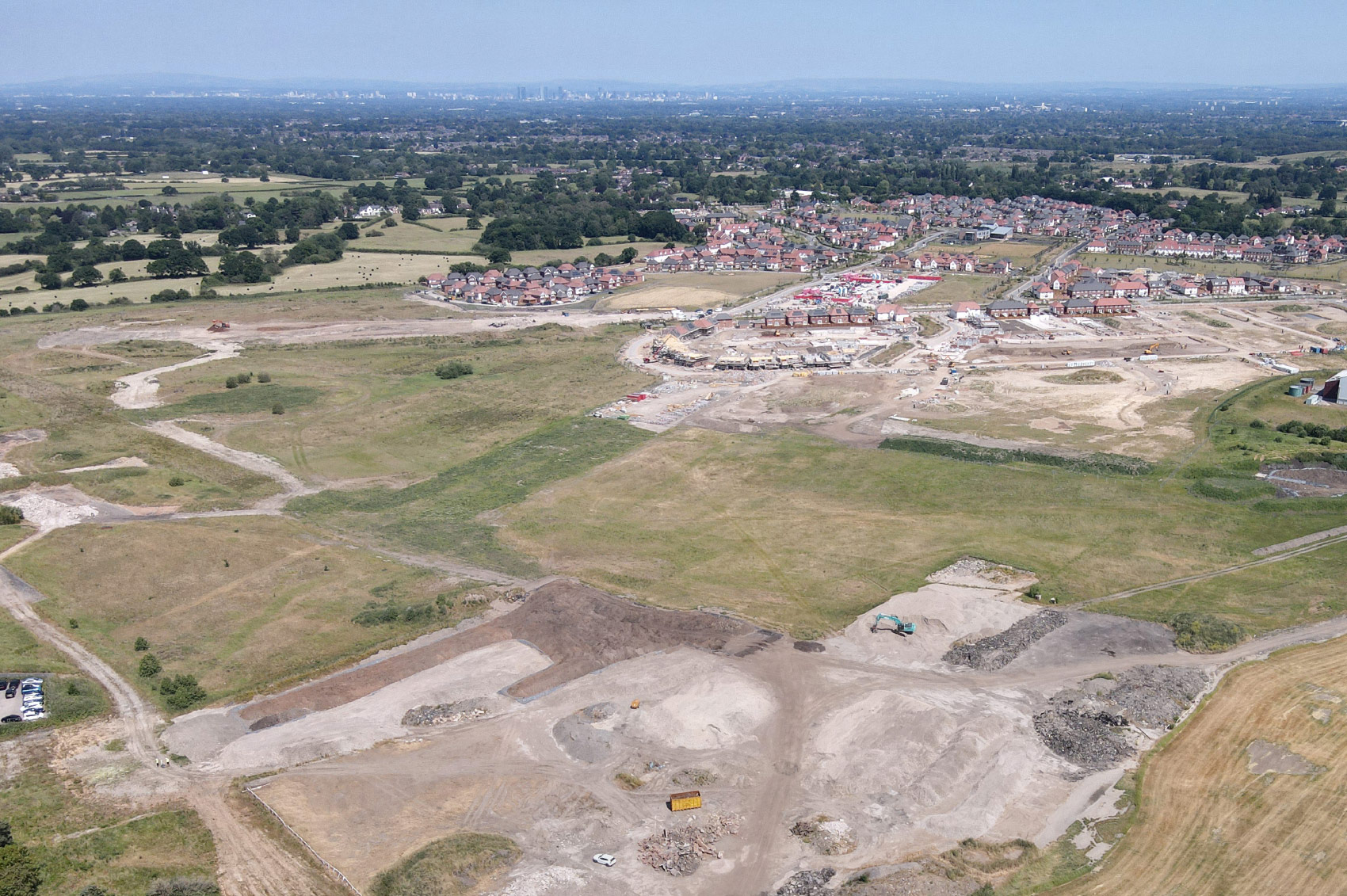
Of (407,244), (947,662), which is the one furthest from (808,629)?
(407,244)

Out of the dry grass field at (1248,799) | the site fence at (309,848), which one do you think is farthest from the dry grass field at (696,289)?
the site fence at (309,848)

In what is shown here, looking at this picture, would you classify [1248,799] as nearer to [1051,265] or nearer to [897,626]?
[897,626]

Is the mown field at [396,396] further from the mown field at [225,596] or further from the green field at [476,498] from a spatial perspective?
the mown field at [225,596]

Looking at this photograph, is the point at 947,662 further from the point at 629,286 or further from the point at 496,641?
the point at 629,286

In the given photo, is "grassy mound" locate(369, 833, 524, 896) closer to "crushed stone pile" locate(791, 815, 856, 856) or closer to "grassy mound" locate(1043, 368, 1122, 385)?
"crushed stone pile" locate(791, 815, 856, 856)

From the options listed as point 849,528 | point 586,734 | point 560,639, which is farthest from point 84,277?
point 586,734

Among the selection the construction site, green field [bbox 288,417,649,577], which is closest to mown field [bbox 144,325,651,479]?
green field [bbox 288,417,649,577]
